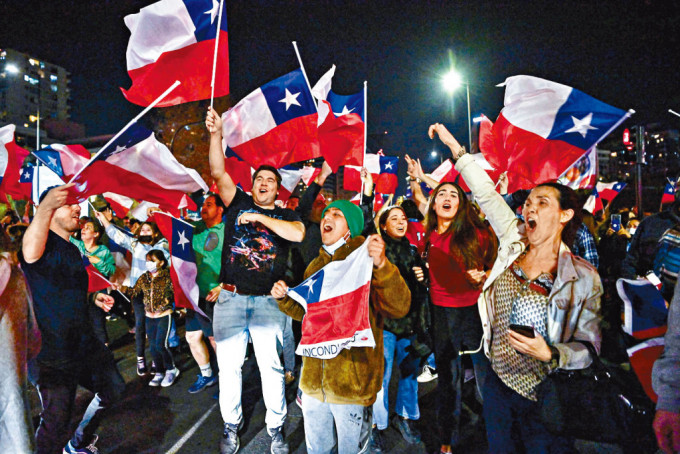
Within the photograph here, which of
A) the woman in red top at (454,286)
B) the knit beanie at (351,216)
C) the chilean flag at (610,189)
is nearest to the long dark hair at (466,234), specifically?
the woman in red top at (454,286)

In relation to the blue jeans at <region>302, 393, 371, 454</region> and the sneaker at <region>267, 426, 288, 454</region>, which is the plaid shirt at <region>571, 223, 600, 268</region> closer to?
the blue jeans at <region>302, 393, 371, 454</region>

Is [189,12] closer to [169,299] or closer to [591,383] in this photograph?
[169,299]

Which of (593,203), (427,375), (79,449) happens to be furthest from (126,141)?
(593,203)

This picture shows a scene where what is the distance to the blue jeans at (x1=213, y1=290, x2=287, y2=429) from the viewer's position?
134 inches

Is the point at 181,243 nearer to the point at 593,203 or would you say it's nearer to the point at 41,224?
the point at 41,224

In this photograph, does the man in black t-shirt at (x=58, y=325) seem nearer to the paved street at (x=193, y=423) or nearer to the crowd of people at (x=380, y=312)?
the crowd of people at (x=380, y=312)

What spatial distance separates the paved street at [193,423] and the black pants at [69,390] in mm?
539

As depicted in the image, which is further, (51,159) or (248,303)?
(51,159)

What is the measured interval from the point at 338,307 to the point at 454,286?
1356 millimetres

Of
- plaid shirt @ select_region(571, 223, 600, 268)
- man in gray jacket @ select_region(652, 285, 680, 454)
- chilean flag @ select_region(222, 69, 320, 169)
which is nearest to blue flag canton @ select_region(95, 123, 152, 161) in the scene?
chilean flag @ select_region(222, 69, 320, 169)

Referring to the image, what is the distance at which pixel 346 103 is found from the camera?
5.64 m

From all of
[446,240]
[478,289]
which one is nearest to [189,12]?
[446,240]

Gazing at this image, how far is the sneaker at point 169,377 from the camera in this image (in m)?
4.92

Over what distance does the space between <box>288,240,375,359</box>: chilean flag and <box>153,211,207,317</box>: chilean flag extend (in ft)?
8.30
